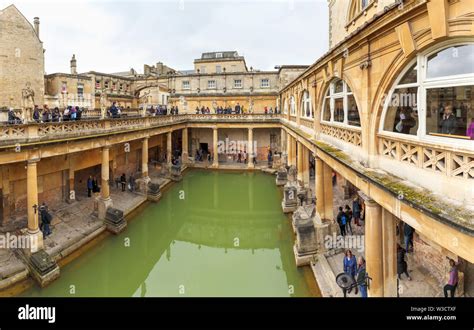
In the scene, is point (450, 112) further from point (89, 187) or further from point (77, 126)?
point (89, 187)

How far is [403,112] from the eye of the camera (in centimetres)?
582

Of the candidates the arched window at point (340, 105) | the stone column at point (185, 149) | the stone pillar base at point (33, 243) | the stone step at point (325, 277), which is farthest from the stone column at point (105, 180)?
the stone column at point (185, 149)

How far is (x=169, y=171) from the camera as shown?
84.3 ft

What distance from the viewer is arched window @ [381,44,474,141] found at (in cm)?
423

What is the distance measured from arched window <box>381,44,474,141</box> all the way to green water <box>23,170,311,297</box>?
674 cm

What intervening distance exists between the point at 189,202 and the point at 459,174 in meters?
17.6

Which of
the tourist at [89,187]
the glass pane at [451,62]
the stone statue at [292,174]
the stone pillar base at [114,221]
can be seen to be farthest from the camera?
the stone statue at [292,174]

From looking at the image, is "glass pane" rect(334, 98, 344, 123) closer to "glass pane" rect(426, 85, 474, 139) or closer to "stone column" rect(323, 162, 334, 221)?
"stone column" rect(323, 162, 334, 221)

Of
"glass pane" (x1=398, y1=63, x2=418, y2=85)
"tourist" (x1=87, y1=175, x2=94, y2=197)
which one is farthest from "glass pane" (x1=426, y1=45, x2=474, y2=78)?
"tourist" (x1=87, y1=175, x2=94, y2=197)

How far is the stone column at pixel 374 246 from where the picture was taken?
6.88 metres

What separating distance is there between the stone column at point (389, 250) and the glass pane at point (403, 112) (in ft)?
6.74

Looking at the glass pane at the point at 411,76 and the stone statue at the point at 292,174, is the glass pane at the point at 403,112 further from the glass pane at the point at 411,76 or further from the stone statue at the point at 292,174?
the stone statue at the point at 292,174

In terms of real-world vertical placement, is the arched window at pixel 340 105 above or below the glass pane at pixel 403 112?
above

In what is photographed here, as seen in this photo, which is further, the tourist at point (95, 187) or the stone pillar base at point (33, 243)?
the tourist at point (95, 187)
